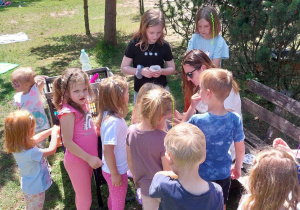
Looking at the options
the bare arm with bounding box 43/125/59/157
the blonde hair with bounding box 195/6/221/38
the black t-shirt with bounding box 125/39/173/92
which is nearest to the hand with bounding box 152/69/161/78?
the black t-shirt with bounding box 125/39/173/92

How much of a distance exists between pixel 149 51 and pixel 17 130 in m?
1.51

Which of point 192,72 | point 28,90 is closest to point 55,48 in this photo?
point 28,90

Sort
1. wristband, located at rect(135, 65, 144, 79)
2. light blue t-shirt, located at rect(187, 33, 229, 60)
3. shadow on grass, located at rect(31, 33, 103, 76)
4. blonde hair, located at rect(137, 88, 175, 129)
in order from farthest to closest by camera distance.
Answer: shadow on grass, located at rect(31, 33, 103, 76) → light blue t-shirt, located at rect(187, 33, 229, 60) → wristband, located at rect(135, 65, 144, 79) → blonde hair, located at rect(137, 88, 175, 129)

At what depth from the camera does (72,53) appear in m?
8.47

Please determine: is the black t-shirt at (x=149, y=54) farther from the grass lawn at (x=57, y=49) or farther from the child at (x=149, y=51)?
the grass lawn at (x=57, y=49)

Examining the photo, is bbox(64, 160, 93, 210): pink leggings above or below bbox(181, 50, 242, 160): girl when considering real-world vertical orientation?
below

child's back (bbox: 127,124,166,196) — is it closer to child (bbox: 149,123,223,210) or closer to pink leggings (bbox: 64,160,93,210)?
child (bbox: 149,123,223,210)

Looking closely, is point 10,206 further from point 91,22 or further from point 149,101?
point 91,22

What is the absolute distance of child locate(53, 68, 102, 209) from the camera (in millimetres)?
2373

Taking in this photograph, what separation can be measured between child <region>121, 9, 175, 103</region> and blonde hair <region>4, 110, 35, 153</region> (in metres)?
1.20

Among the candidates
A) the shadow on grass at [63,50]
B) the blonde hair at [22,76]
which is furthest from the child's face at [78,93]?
the shadow on grass at [63,50]

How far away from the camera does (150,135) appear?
79.6 inches

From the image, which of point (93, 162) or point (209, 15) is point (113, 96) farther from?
point (209, 15)

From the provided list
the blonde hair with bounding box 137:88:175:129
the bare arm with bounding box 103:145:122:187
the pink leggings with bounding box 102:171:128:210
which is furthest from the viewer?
the pink leggings with bounding box 102:171:128:210
